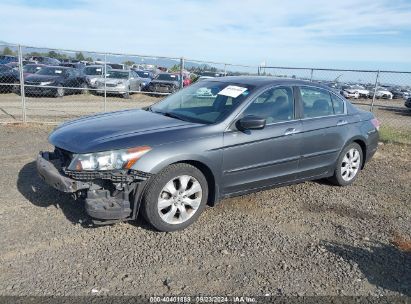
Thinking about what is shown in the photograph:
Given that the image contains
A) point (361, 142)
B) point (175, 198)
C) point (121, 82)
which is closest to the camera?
point (175, 198)

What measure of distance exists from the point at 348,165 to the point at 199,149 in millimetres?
2855

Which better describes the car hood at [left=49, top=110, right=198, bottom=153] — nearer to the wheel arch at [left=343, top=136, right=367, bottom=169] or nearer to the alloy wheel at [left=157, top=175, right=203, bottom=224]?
the alloy wheel at [left=157, top=175, right=203, bottom=224]

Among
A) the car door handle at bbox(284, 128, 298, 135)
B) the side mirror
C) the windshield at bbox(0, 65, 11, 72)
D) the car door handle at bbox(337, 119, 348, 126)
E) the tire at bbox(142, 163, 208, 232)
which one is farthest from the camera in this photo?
the windshield at bbox(0, 65, 11, 72)

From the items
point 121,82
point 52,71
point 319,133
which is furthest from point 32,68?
point 319,133

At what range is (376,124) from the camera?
6348 mm

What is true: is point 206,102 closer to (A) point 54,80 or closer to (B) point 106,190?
(B) point 106,190

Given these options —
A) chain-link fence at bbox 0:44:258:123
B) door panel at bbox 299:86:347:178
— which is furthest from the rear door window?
chain-link fence at bbox 0:44:258:123

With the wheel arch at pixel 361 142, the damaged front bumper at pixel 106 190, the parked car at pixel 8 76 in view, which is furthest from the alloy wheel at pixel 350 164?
the parked car at pixel 8 76

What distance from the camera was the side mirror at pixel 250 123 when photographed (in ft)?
14.3

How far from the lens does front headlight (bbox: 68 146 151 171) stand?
3.76m

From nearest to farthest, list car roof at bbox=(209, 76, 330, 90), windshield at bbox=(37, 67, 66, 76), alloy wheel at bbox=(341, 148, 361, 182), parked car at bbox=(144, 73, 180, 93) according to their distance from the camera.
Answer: car roof at bbox=(209, 76, 330, 90)
alloy wheel at bbox=(341, 148, 361, 182)
windshield at bbox=(37, 67, 66, 76)
parked car at bbox=(144, 73, 180, 93)

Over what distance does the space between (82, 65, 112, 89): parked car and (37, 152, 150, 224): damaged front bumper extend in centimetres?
1449

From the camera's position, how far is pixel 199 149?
4141 millimetres

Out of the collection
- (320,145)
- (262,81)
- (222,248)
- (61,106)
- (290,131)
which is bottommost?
(61,106)
